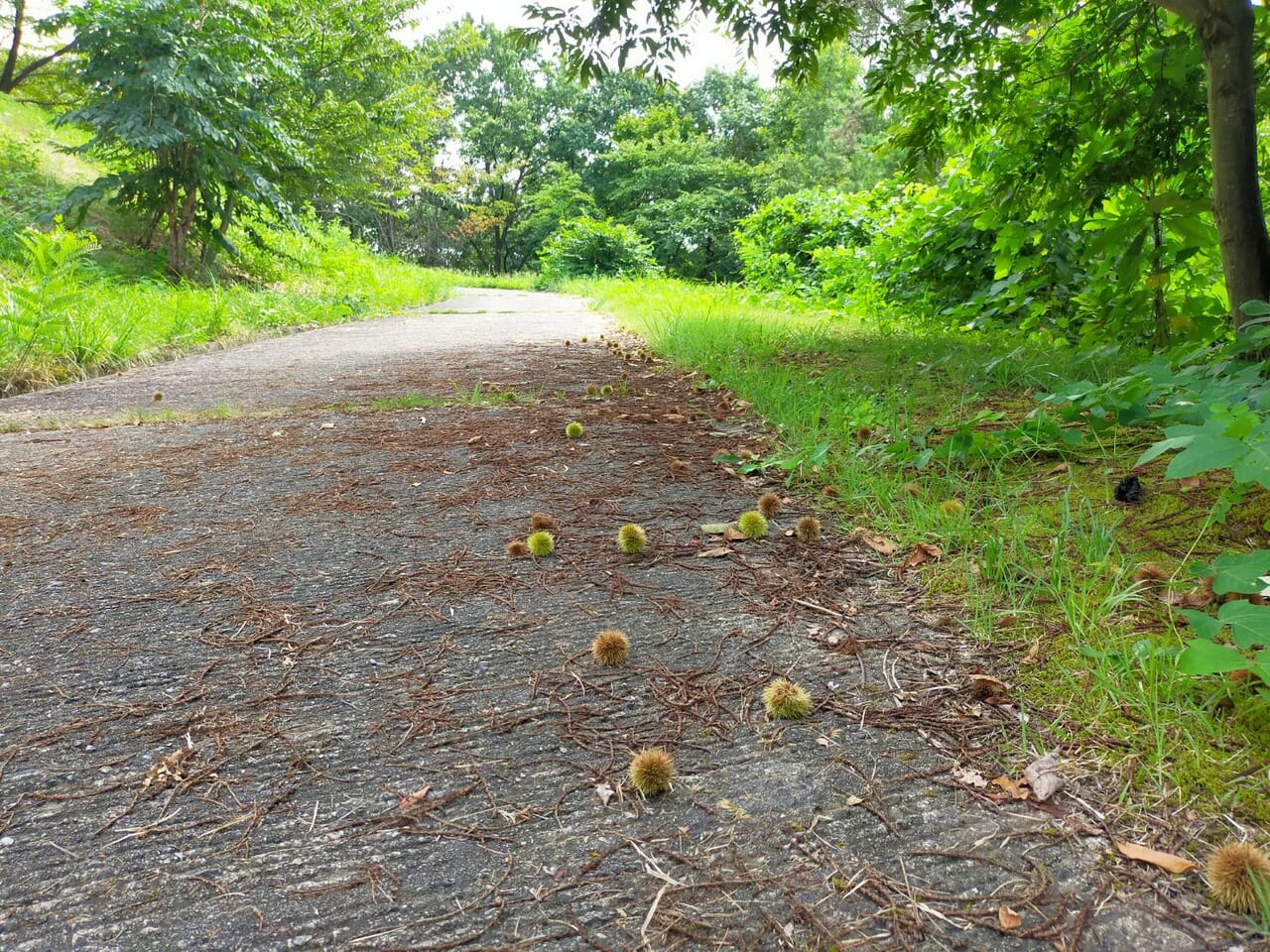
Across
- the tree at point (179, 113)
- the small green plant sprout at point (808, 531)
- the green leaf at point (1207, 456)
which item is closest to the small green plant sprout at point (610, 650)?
the small green plant sprout at point (808, 531)

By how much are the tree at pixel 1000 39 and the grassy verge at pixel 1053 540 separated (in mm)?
799

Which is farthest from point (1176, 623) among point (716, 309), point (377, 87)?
point (377, 87)


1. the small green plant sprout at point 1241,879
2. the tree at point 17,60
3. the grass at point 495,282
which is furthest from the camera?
the grass at point 495,282

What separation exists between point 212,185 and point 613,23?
6.87 m

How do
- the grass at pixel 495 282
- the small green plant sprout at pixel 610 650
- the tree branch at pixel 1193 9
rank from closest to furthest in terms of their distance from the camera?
the small green plant sprout at pixel 610 650
the tree branch at pixel 1193 9
the grass at pixel 495 282

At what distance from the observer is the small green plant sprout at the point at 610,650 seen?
1558mm

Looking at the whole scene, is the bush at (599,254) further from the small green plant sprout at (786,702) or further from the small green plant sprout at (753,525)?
A: the small green plant sprout at (786,702)

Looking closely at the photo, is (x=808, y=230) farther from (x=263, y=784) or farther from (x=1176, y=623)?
(x=263, y=784)

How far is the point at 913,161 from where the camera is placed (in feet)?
13.2

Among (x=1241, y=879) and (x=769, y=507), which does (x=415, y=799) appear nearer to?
(x=1241, y=879)

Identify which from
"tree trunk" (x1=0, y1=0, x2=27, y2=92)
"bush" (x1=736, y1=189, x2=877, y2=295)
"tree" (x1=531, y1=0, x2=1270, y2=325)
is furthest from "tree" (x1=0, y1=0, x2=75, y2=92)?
"tree" (x1=531, y1=0, x2=1270, y2=325)

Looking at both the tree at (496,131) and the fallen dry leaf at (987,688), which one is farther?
the tree at (496,131)

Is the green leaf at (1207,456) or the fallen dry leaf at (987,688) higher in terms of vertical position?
the green leaf at (1207,456)

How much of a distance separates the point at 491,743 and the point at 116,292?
298 inches
